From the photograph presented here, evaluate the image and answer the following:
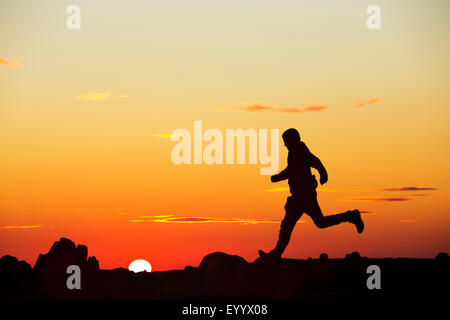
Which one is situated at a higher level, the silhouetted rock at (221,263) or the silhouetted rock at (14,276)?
the silhouetted rock at (221,263)

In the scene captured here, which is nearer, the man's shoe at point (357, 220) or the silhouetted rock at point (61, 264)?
the man's shoe at point (357, 220)

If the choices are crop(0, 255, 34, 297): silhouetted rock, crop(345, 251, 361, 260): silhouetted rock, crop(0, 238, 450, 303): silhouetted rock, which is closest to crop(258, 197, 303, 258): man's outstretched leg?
crop(0, 238, 450, 303): silhouetted rock

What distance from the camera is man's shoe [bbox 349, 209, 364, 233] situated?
15727 millimetres

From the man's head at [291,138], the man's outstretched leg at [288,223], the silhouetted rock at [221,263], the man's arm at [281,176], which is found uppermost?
the man's head at [291,138]

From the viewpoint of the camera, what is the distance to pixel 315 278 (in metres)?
16.1

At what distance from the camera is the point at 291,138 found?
51.1 ft

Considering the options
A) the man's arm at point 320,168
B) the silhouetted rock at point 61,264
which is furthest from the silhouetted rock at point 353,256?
the silhouetted rock at point 61,264

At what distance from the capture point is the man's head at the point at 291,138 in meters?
15.6

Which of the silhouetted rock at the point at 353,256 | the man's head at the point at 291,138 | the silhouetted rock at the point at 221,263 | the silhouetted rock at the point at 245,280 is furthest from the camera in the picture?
the silhouetted rock at the point at 353,256

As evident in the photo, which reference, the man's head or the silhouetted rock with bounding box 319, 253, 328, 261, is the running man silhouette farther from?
the silhouetted rock with bounding box 319, 253, 328, 261

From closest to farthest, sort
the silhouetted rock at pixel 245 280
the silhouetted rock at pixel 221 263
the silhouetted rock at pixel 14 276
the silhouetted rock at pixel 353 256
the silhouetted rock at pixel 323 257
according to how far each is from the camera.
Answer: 1. the silhouetted rock at pixel 245 280
2. the silhouetted rock at pixel 221 263
3. the silhouetted rock at pixel 14 276
4. the silhouetted rock at pixel 323 257
5. the silhouetted rock at pixel 353 256

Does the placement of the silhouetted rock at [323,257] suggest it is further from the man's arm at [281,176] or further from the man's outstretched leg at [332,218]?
the man's arm at [281,176]
